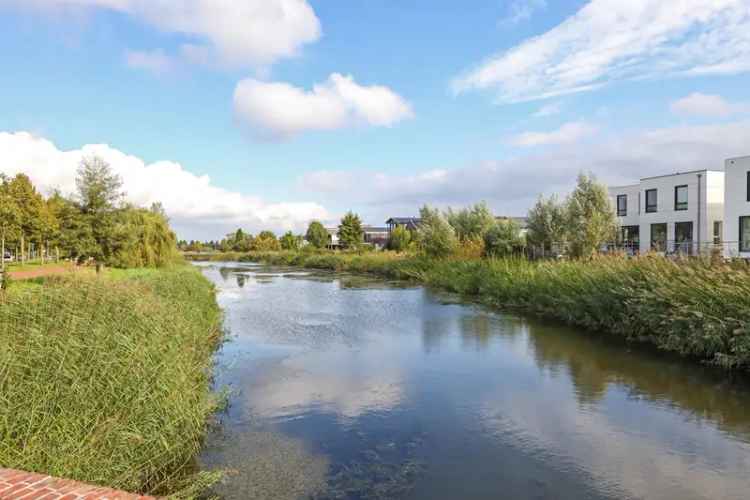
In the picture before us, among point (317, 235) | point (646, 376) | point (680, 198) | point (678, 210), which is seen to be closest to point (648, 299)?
point (646, 376)

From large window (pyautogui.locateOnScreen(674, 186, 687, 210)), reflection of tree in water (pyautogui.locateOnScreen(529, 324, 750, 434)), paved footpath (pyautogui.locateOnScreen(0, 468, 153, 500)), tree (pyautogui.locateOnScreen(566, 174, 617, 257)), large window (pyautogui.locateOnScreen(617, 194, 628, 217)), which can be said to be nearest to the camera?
paved footpath (pyautogui.locateOnScreen(0, 468, 153, 500))

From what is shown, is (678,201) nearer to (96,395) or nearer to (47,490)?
(96,395)

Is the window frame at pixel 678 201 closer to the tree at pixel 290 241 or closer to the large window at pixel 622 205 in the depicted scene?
the large window at pixel 622 205

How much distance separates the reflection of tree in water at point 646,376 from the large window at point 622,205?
2848 cm

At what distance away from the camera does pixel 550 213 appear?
23.9 m

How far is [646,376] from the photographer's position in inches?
358

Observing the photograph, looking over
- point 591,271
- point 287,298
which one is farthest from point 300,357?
point 287,298

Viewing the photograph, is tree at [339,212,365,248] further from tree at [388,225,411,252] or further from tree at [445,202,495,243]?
tree at [445,202,495,243]

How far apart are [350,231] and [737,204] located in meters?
34.6

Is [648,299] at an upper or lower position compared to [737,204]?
lower

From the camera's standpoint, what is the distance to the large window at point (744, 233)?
2361 centimetres

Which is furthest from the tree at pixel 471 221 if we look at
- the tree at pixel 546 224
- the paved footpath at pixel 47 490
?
the paved footpath at pixel 47 490

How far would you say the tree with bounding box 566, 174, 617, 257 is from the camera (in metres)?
21.3

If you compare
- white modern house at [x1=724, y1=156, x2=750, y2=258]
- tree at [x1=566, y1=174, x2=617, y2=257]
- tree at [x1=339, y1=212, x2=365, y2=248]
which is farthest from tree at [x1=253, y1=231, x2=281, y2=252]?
white modern house at [x1=724, y1=156, x2=750, y2=258]
